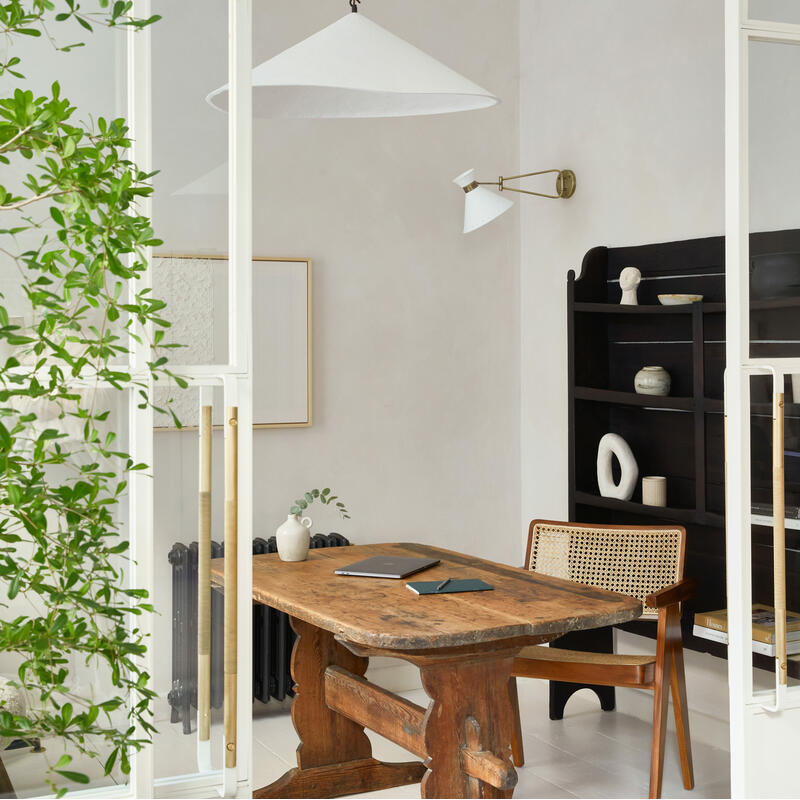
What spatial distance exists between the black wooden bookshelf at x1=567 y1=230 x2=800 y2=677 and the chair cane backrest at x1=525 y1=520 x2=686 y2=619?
16 cm

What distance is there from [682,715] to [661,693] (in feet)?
0.97

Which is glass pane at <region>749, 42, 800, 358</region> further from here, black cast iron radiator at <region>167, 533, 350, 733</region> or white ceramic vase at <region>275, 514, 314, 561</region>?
white ceramic vase at <region>275, 514, 314, 561</region>

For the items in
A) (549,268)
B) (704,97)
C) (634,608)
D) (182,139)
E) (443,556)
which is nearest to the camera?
(182,139)

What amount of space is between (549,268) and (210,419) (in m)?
3.42

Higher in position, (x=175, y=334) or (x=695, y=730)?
(x=175, y=334)

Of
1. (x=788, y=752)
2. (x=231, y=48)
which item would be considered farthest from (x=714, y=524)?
(x=231, y=48)

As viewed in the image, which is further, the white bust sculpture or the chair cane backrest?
the white bust sculpture

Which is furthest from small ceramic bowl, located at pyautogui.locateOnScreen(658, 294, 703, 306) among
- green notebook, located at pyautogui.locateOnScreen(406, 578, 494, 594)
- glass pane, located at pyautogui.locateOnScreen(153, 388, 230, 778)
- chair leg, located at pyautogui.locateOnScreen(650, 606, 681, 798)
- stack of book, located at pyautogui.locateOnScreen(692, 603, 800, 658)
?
glass pane, located at pyautogui.locateOnScreen(153, 388, 230, 778)

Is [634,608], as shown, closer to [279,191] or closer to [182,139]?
[182,139]

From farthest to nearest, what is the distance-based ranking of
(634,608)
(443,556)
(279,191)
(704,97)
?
(279,191)
(704,97)
(443,556)
(634,608)

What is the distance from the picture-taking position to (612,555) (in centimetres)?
400

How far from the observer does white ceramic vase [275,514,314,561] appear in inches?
139

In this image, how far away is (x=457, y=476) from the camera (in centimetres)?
507

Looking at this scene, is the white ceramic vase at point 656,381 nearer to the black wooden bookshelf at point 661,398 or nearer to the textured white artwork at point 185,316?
the black wooden bookshelf at point 661,398
